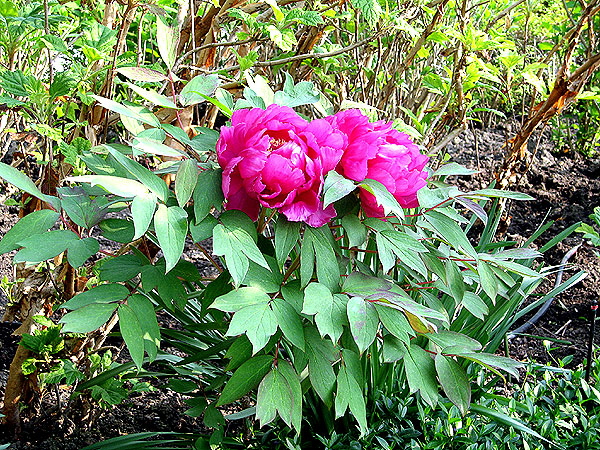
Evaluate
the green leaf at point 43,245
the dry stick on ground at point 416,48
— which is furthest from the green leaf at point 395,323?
the dry stick on ground at point 416,48

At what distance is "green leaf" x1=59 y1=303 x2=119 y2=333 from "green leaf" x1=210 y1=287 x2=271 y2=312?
8.1 inches

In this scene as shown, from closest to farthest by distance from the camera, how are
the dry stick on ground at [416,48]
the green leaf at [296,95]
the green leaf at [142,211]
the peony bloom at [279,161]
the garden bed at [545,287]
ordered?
the green leaf at [142,211]
the peony bloom at [279,161]
the green leaf at [296,95]
the garden bed at [545,287]
the dry stick on ground at [416,48]

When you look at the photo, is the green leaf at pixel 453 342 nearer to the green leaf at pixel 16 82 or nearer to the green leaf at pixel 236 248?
the green leaf at pixel 236 248

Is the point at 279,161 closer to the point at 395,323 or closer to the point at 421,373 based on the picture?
the point at 395,323

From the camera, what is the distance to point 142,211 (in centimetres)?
97

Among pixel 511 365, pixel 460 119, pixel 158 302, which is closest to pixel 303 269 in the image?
pixel 511 365

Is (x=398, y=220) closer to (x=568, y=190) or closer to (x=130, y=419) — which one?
(x=130, y=419)

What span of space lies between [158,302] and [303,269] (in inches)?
28.1

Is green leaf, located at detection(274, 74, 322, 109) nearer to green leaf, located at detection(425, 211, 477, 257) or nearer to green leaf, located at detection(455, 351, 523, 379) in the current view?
green leaf, located at detection(425, 211, 477, 257)

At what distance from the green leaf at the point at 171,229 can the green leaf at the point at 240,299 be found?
101 millimetres

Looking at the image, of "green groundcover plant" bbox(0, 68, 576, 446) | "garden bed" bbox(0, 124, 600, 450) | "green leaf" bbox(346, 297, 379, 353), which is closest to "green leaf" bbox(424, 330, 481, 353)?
"green groundcover plant" bbox(0, 68, 576, 446)

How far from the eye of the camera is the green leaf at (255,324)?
962mm

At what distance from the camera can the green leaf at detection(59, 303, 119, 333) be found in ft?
3.34

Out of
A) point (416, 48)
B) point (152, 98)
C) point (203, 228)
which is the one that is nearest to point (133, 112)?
point (152, 98)
